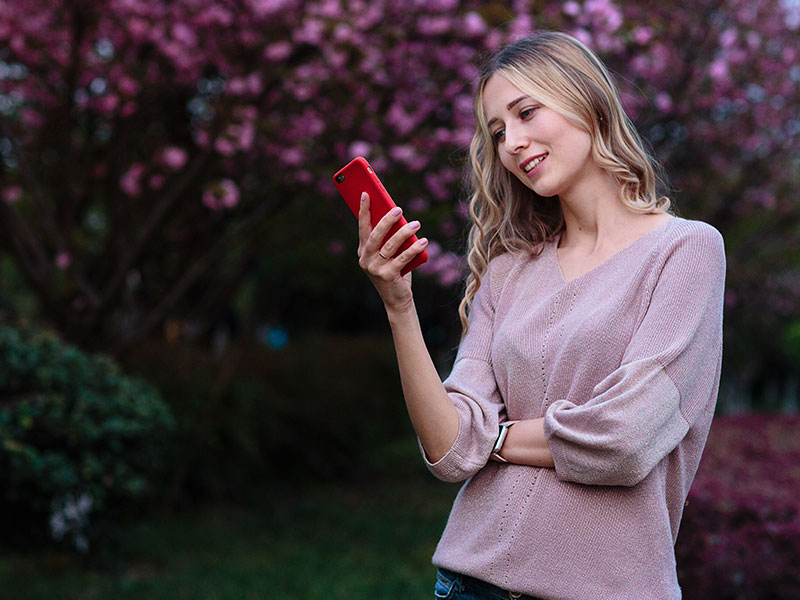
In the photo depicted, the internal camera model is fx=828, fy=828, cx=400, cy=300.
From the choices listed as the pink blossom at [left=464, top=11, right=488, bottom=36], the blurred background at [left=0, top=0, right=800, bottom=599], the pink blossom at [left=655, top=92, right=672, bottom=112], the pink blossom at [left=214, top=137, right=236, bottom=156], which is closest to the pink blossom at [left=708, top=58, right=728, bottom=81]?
the blurred background at [left=0, top=0, right=800, bottom=599]

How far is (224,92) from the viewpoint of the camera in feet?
17.6

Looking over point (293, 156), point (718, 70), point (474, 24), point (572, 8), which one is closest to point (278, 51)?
point (293, 156)

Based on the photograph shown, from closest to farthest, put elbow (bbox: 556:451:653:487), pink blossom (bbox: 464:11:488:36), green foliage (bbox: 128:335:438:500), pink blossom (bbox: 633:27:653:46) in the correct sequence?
elbow (bbox: 556:451:653:487) < pink blossom (bbox: 633:27:653:46) < pink blossom (bbox: 464:11:488:36) < green foliage (bbox: 128:335:438:500)

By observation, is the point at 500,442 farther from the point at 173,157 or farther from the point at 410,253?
the point at 173,157

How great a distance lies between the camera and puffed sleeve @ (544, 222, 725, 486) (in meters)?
1.53

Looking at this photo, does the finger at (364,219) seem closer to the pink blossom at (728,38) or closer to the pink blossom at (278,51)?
the pink blossom at (278,51)

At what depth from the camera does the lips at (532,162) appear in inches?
70.1

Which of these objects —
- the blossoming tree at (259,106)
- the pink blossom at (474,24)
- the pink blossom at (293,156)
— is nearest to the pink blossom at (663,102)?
the blossoming tree at (259,106)

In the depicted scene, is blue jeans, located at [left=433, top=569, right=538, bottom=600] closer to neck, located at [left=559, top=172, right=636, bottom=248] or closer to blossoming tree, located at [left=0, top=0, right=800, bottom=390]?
neck, located at [left=559, top=172, right=636, bottom=248]

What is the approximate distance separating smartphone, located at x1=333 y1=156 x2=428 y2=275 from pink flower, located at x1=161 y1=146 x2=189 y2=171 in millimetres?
3968

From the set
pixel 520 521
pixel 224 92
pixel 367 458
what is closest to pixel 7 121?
pixel 224 92

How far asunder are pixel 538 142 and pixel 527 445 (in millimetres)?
640

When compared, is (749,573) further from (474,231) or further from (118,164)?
(118,164)

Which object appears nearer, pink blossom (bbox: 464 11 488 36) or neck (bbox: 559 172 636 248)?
neck (bbox: 559 172 636 248)
